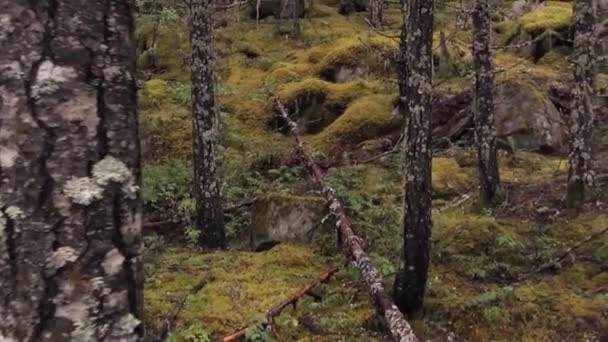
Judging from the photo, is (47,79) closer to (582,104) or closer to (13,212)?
(13,212)

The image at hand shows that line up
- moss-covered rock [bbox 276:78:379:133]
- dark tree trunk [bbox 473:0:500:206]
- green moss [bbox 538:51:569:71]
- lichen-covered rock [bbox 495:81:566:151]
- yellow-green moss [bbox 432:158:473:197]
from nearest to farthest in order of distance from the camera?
1. dark tree trunk [bbox 473:0:500:206]
2. yellow-green moss [bbox 432:158:473:197]
3. lichen-covered rock [bbox 495:81:566:151]
4. moss-covered rock [bbox 276:78:379:133]
5. green moss [bbox 538:51:569:71]

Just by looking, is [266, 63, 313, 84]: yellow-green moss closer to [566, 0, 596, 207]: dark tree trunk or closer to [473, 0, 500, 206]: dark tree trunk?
[473, 0, 500, 206]: dark tree trunk

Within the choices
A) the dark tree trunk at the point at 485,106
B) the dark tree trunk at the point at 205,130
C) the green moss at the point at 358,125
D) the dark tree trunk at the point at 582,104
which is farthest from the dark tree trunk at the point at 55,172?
the green moss at the point at 358,125

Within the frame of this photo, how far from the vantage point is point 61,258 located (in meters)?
1.40

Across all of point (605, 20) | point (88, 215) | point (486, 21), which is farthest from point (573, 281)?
point (605, 20)

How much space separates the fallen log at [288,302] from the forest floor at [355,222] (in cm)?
11

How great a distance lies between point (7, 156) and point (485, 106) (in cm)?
1001

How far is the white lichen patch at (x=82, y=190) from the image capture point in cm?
141

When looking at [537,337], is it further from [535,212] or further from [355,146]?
[355,146]

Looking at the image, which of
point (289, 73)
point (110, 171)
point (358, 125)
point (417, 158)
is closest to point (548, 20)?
point (289, 73)

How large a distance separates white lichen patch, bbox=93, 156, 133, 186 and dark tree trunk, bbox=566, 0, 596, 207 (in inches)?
366

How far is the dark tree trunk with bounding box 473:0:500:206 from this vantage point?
10.3 meters

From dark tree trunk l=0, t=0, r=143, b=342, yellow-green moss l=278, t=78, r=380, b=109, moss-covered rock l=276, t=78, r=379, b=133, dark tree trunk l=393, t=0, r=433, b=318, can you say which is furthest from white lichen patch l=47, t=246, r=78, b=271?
yellow-green moss l=278, t=78, r=380, b=109

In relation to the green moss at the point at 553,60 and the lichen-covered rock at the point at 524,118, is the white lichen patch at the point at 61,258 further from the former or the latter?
the green moss at the point at 553,60
